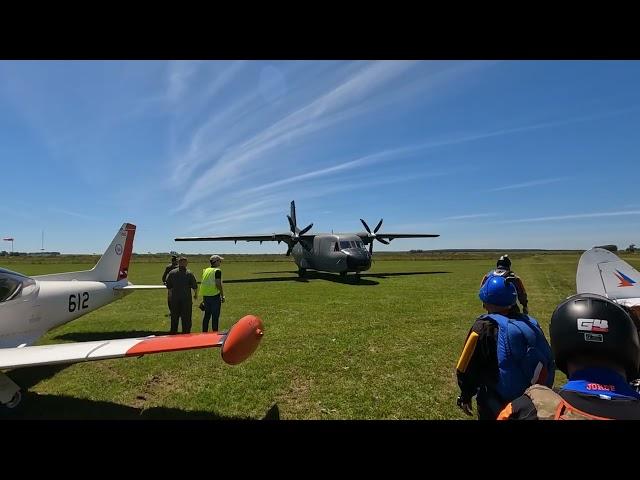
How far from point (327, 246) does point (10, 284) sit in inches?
735

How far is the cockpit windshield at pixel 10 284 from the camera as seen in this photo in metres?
5.55

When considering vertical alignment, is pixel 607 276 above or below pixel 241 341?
above

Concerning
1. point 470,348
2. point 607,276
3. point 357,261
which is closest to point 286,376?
point 470,348

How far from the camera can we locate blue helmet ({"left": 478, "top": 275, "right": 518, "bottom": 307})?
2.82 m

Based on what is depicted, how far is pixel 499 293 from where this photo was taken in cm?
285

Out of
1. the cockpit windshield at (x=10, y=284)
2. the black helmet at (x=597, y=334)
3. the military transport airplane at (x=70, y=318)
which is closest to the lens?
the black helmet at (x=597, y=334)

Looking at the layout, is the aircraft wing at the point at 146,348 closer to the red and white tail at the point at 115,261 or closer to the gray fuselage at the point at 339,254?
the red and white tail at the point at 115,261

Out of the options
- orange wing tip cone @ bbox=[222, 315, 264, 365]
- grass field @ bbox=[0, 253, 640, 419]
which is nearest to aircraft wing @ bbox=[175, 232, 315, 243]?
grass field @ bbox=[0, 253, 640, 419]

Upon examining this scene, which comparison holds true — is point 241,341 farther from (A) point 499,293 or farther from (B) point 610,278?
(B) point 610,278

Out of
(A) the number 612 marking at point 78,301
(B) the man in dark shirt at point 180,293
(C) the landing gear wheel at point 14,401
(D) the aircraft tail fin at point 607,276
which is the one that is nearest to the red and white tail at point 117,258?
(A) the number 612 marking at point 78,301

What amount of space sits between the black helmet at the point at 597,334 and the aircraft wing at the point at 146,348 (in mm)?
2742
